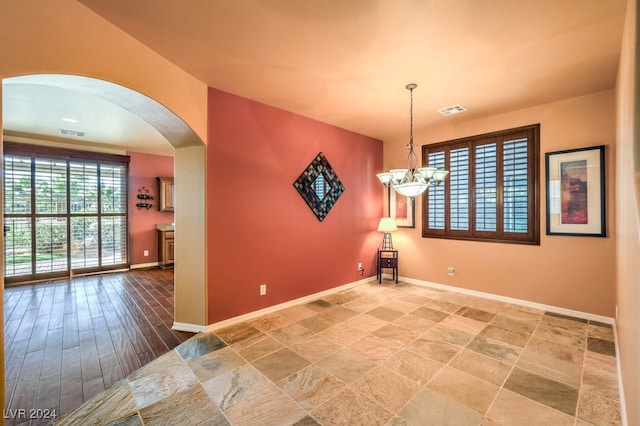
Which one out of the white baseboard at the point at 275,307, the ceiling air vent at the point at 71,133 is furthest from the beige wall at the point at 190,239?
the ceiling air vent at the point at 71,133

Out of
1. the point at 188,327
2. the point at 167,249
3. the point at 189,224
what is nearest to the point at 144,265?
the point at 167,249

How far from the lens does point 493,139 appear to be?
420 cm

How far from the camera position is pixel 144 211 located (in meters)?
6.67

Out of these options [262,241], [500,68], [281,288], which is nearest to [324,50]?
[500,68]

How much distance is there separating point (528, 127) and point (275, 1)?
385 cm

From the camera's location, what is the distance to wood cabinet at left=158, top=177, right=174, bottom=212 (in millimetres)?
6801

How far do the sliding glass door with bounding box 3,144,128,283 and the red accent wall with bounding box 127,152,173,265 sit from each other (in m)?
0.16

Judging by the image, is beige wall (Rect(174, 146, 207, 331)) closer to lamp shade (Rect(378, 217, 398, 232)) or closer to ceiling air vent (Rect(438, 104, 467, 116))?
lamp shade (Rect(378, 217, 398, 232))

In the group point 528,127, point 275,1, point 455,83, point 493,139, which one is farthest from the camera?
point 493,139

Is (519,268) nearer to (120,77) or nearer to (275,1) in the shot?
(275,1)

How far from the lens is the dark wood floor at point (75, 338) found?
2.11 metres

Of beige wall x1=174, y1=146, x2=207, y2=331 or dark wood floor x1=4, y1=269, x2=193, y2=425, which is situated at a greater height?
beige wall x1=174, y1=146, x2=207, y2=331

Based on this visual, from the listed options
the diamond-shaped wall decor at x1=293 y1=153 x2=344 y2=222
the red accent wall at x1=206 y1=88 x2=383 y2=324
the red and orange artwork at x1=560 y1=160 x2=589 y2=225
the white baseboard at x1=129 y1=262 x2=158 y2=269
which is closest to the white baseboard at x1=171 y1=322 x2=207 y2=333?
the red accent wall at x1=206 y1=88 x2=383 y2=324

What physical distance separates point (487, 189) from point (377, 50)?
9.85 ft
